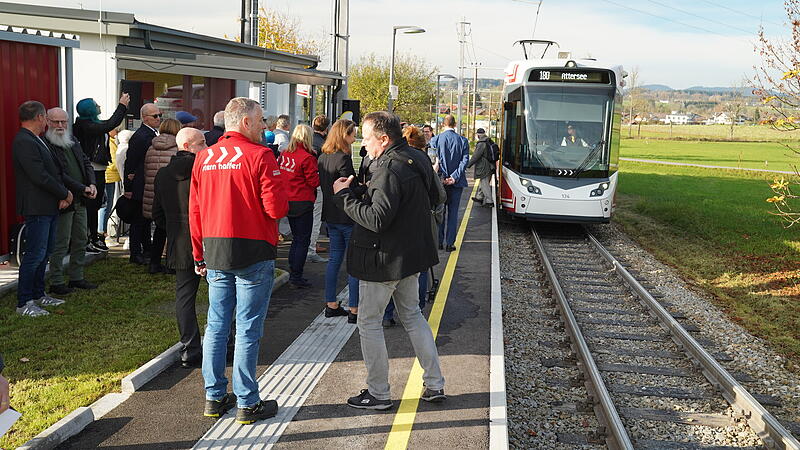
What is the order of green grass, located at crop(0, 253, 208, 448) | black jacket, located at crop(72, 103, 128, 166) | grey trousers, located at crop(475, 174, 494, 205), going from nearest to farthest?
green grass, located at crop(0, 253, 208, 448) → black jacket, located at crop(72, 103, 128, 166) → grey trousers, located at crop(475, 174, 494, 205)

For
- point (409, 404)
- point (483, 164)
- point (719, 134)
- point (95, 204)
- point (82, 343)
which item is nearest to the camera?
point (409, 404)

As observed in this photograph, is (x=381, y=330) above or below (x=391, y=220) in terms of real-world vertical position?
below

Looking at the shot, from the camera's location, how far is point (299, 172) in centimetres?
867

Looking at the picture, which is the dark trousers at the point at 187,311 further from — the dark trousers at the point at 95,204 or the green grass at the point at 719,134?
the green grass at the point at 719,134

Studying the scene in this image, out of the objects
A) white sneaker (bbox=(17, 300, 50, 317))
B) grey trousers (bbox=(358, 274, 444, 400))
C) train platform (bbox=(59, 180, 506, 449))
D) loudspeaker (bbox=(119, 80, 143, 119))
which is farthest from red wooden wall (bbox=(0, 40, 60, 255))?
grey trousers (bbox=(358, 274, 444, 400))

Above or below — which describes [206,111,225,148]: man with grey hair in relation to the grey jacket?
above

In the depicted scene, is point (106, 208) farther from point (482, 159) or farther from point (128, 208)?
point (482, 159)

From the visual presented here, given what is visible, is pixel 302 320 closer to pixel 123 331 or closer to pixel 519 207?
pixel 123 331

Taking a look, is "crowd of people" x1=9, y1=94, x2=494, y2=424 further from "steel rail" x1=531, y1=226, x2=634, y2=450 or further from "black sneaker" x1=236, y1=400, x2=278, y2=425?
"steel rail" x1=531, y1=226, x2=634, y2=450

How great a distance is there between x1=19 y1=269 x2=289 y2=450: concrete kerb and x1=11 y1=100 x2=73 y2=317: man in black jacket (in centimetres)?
185

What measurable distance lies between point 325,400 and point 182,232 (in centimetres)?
176

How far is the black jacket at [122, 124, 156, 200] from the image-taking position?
9164 millimetres

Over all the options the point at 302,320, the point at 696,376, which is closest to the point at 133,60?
the point at 302,320

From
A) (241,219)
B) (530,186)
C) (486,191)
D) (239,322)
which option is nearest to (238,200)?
(241,219)
